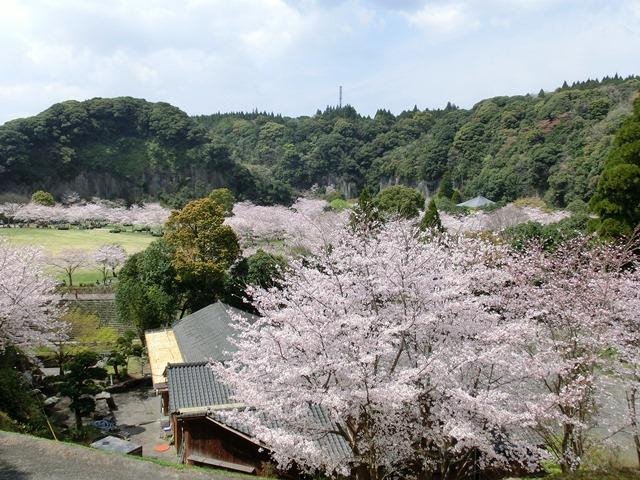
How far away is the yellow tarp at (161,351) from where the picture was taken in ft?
51.0

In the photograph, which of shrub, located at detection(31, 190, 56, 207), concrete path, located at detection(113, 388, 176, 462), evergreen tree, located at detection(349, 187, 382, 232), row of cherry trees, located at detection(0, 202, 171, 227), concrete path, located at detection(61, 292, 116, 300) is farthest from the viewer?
shrub, located at detection(31, 190, 56, 207)

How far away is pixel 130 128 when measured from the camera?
226 feet

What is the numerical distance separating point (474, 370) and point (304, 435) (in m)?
2.94

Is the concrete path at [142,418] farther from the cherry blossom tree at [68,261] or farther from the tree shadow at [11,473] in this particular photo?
the cherry blossom tree at [68,261]

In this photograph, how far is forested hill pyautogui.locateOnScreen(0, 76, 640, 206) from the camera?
49500 mm

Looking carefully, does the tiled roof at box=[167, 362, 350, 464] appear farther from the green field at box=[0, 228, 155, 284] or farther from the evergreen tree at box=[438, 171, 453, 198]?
the evergreen tree at box=[438, 171, 453, 198]

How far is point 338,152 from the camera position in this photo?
82562mm

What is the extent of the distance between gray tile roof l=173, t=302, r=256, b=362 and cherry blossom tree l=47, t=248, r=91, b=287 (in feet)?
51.3

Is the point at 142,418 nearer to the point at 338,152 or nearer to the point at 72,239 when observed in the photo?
the point at 72,239

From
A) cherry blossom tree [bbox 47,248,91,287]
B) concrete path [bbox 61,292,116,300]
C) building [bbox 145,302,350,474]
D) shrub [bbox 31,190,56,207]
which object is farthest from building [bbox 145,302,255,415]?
shrub [bbox 31,190,56,207]

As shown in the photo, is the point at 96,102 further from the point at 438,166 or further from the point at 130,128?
the point at 438,166

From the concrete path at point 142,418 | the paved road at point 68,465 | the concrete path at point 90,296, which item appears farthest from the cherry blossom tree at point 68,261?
the paved road at point 68,465

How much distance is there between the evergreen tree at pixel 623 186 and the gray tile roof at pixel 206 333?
14107mm

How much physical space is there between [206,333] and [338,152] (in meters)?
68.6
